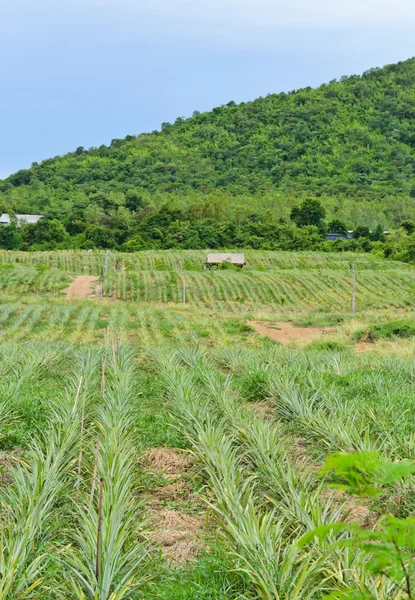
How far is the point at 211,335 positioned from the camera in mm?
16734

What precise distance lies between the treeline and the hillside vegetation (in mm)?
483

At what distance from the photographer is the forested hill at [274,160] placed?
84.9 m

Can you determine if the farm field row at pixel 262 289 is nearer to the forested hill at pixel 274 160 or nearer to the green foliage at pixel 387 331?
the green foliage at pixel 387 331

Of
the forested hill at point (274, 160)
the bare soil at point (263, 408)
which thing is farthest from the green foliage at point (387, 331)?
the forested hill at point (274, 160)

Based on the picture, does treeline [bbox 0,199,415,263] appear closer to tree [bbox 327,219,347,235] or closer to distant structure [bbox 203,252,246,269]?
Answer: tree [bbox 327,219,347,235]

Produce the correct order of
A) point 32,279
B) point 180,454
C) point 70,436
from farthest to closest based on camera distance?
point 32,279 → point 180,454 → point 70,436

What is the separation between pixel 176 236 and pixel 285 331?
1498 inches

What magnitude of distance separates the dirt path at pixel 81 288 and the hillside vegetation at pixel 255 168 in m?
22.9

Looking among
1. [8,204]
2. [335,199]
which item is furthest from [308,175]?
[8,204]

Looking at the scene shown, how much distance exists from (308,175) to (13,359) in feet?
324

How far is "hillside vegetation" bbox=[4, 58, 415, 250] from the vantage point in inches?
2872

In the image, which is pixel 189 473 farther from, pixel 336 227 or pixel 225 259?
pixel 336 227

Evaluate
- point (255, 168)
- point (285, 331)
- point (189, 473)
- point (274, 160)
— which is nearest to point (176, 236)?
point (285, 331)

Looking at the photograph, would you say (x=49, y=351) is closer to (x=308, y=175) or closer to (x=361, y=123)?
(x=308, y=175)
